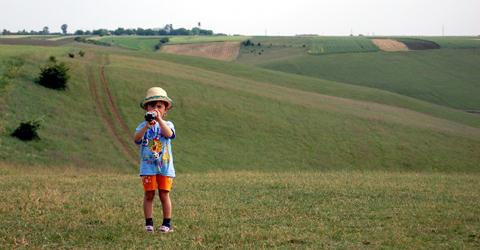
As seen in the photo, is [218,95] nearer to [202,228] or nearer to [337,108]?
[337,108]

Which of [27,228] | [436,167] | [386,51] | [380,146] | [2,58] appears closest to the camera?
[27,228]

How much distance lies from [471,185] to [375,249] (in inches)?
534

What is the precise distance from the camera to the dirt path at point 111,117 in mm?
41156

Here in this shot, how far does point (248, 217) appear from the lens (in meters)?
13.0

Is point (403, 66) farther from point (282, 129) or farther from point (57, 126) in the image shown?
point (57, 126)

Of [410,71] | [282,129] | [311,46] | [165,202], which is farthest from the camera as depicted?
[311,46]

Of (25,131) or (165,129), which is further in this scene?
(25,131)

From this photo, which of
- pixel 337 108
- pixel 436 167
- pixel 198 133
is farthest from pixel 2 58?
pixel 436 167

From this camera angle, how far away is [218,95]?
2333 inches

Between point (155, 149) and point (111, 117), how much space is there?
1478 inches

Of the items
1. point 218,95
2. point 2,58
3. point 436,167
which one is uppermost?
point 2,58

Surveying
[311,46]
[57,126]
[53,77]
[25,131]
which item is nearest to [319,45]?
[311,46]

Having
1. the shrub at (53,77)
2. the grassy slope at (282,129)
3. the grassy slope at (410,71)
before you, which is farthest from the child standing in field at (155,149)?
the grassy slope at (410,71)

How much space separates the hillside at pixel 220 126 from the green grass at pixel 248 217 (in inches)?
733
